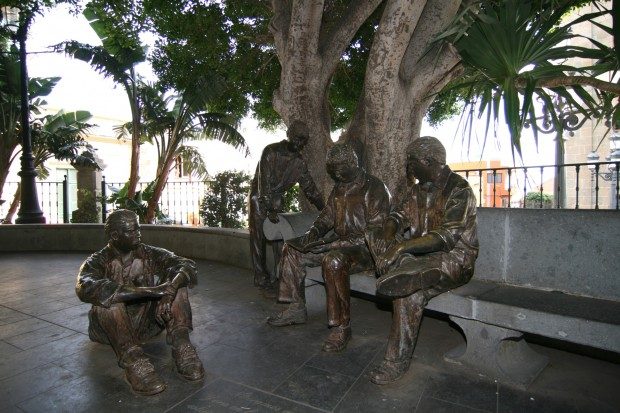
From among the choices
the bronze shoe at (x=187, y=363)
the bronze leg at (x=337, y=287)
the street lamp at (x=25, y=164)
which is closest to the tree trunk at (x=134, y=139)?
the street lamp at (x=25, y=164)

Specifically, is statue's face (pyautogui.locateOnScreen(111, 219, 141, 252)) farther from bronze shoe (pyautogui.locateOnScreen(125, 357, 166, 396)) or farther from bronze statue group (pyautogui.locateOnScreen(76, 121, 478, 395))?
bronze shoe (pyautogui.locateOnScreen(125, 357, 166, 396))

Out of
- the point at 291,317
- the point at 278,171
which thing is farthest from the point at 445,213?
the point at 278,171

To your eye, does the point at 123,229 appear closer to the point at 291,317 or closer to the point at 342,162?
the point at 291,317

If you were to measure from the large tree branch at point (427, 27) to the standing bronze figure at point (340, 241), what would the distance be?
247 cm

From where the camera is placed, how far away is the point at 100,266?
10.7 feet

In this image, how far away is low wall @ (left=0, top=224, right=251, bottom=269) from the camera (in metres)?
7.03

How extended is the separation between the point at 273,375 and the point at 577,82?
2917 millimetres

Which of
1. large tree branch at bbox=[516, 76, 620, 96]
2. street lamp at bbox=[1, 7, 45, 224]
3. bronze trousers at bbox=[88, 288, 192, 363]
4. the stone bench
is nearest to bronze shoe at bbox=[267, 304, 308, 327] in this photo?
the stone bench

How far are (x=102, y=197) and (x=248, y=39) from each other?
18.7ft

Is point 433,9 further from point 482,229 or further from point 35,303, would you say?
point 35,303

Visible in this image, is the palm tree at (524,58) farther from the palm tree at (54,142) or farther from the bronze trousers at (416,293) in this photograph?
the palm tree at (54,142)

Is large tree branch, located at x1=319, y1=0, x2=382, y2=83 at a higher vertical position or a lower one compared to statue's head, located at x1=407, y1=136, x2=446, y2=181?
higher

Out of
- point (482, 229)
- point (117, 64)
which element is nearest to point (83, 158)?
point (117, 64)

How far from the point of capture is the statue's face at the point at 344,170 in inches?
149
